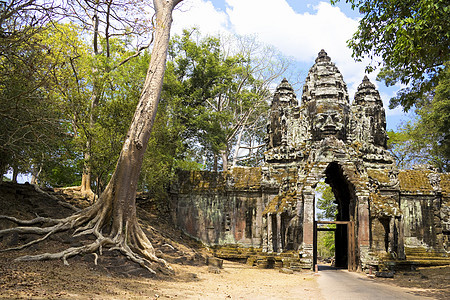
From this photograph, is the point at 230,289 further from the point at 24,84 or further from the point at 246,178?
the point at 246,178

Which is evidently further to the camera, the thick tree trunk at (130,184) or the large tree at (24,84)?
the thick tree trunk at (130,184)

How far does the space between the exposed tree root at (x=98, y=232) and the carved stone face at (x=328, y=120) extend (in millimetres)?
10583

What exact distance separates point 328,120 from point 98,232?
12.0m

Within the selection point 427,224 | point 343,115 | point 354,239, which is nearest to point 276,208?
point 354,239

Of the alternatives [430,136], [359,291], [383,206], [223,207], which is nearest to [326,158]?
[383,206]

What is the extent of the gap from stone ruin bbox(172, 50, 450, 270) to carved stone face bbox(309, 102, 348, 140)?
0.05 m

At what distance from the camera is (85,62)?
17844 millimetres

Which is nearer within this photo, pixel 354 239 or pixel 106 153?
pixel 106 153

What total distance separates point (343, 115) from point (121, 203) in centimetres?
1231

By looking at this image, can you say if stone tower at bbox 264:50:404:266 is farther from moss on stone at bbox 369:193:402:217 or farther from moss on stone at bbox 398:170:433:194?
moss on stone at bbox 398:170:433:194

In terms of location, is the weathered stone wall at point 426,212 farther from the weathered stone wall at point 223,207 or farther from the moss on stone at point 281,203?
the weathered stone wall at point 223,207

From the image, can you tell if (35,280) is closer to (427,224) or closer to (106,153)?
(106,153)

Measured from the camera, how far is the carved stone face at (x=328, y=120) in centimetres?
1769

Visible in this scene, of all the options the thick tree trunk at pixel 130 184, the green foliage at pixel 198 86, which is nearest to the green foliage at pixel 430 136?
the green foliage at pixel 198 86
